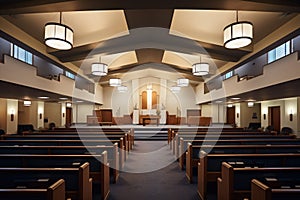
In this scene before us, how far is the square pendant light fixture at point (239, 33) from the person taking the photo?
4281 millimetres

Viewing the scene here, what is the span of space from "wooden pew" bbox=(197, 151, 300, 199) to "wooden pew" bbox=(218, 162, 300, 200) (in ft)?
1.42

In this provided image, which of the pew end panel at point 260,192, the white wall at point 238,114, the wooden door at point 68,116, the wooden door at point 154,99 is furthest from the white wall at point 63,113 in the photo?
the pew end panel at point 260,192

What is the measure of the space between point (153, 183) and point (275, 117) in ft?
32.9

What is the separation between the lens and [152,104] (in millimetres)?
16812

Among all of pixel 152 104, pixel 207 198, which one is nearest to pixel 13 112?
pixel 152 104

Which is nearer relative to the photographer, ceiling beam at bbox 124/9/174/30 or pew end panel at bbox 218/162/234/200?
pew end panel at bbox 218/162/234/200

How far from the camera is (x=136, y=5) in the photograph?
4035 mm

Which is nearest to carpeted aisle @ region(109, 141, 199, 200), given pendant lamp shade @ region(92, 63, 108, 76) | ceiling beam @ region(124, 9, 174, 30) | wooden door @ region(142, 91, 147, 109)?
pendant lamp shade @ region(92, 63, 108, 76)

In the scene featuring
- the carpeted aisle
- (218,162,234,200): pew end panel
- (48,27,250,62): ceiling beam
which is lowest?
the carpeted aisle

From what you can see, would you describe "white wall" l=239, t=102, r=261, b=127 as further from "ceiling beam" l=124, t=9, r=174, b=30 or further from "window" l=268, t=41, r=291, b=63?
"ceiling beam" l=124, t=9, r=174, b=30

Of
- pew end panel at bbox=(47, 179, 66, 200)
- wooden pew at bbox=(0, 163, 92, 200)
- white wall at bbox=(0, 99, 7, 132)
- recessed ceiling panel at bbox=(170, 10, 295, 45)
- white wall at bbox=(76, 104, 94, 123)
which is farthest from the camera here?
white wall at bbox=(76, 104, 94, 123)

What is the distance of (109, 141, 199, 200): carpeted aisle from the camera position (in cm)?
384

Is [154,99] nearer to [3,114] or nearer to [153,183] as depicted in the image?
[3,114]

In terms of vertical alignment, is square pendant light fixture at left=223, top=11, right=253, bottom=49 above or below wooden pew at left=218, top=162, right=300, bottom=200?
above
